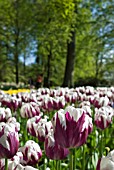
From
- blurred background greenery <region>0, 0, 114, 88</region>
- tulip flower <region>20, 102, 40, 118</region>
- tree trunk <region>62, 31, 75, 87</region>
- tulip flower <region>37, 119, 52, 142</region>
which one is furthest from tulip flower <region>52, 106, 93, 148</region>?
tree trunk <region>62, 31, 75, 87</region>

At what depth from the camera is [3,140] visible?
1.52 metres

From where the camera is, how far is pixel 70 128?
57.0 inches

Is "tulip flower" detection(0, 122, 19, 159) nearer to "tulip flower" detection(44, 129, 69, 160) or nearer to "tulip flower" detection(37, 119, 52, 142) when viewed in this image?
"tulip flower" detection(44, 129, 69, 160)

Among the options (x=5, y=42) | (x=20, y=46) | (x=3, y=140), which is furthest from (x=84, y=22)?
(x=3, y=140)

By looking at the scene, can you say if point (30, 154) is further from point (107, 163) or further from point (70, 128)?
point (107, 163)

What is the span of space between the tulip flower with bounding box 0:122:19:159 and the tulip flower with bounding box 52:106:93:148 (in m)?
0.20

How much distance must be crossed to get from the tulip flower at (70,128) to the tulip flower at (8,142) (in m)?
0.20

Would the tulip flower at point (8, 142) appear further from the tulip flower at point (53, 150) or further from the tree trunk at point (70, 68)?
the tree trunk at point (70, 68)

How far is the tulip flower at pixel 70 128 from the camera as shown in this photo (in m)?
1.44

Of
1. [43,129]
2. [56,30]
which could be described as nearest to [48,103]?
[43,129]

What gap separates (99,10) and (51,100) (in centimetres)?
1983

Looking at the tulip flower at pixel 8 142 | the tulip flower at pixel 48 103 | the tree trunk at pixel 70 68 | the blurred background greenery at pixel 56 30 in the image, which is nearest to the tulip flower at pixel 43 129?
the tulip flower at pixel 8 142

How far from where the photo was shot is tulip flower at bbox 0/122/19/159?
1503 millimetres

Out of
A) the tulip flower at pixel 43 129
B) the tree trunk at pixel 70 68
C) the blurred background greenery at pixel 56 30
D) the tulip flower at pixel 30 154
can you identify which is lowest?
the tulip flower at pixel 30 154
